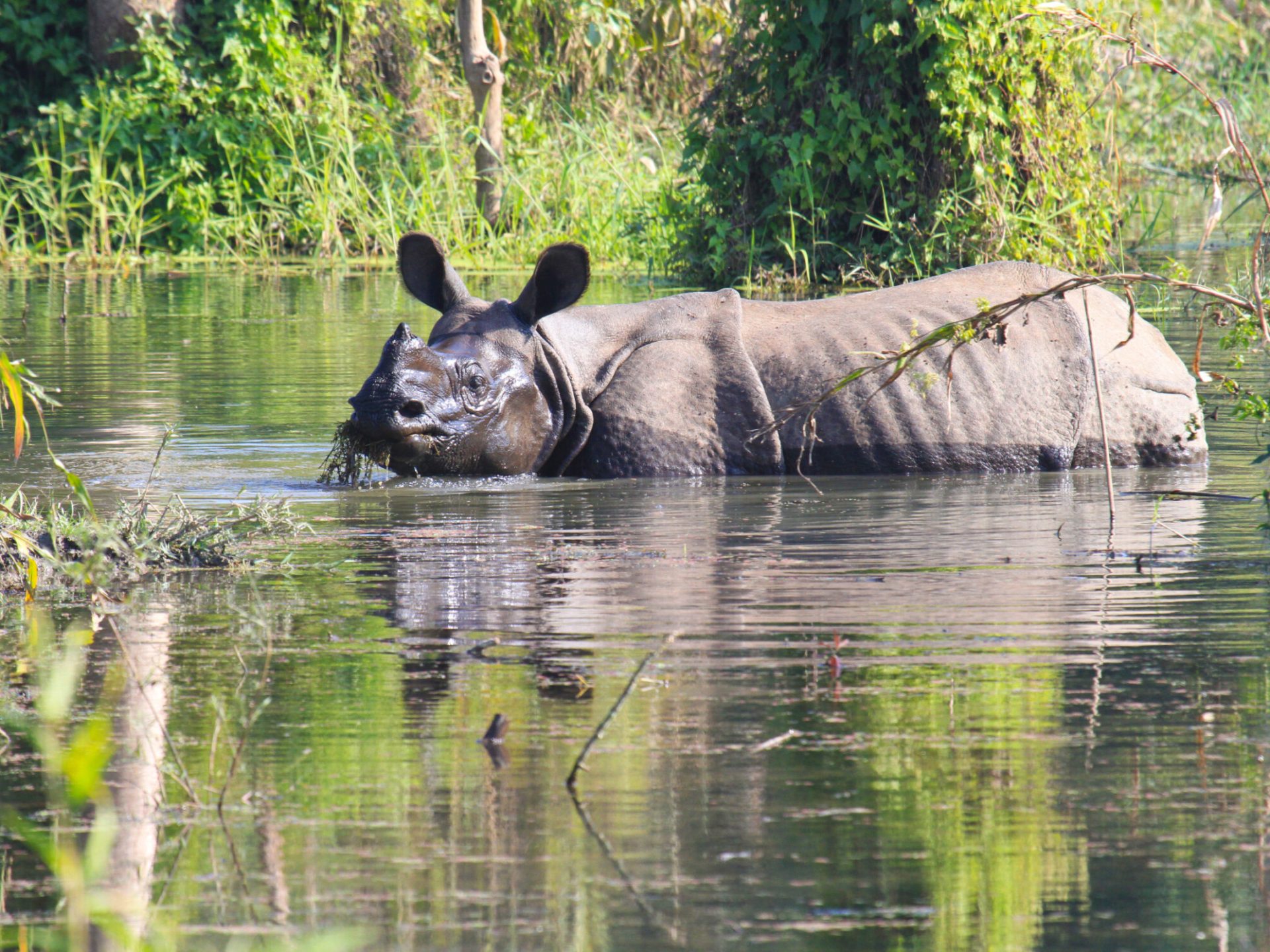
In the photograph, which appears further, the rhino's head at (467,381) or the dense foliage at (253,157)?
the dense foliage at (253,157)

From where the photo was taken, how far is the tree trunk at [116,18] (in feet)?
60.2

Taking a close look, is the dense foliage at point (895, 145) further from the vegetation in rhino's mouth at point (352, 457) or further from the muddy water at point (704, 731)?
the muddy water at point (704, 731)

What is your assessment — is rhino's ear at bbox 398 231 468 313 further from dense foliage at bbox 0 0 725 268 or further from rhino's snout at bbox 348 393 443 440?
dense foliage at bbox 0 0 725 268

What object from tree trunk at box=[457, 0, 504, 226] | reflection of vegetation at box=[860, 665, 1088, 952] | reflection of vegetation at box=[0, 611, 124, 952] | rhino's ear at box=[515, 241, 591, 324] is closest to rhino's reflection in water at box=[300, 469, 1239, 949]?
reflection of vegetation at box=[860, 665, 1088, 952]

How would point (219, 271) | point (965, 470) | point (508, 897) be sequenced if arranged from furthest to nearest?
1. point (219, 271)
2. point (965, 470)
3. point (508, 897)

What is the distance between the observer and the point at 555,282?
25.1 ft

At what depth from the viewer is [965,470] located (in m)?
7.58

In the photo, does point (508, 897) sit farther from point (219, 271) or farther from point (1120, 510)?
point (219, 271)

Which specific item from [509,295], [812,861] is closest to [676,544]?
[812,861]

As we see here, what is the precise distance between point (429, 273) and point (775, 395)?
165 cm

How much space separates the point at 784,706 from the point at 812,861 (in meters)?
0.88

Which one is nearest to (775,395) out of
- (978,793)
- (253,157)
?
(978,793)

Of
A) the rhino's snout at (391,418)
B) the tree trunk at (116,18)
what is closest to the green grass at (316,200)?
the tree trunk at (116,18)

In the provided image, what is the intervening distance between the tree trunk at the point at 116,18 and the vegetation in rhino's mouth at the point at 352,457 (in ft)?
40.8
